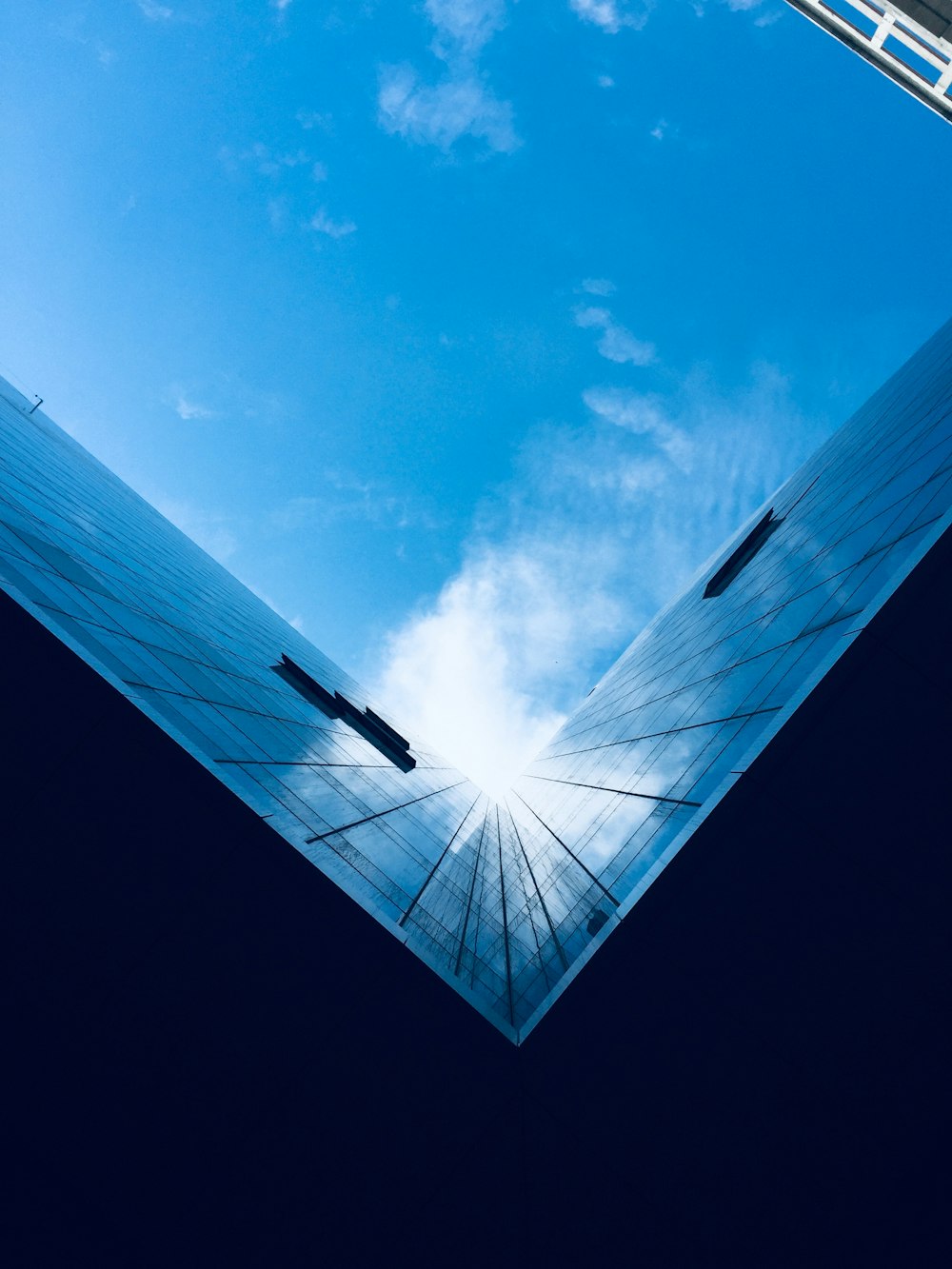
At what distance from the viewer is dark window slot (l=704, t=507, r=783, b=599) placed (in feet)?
92.2

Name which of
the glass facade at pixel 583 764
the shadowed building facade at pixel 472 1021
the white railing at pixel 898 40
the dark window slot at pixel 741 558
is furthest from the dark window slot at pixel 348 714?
the white railing at pixel 898 40

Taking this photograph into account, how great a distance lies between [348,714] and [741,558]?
806 inches

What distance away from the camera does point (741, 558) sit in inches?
1164

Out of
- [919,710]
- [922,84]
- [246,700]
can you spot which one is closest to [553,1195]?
[919,710]

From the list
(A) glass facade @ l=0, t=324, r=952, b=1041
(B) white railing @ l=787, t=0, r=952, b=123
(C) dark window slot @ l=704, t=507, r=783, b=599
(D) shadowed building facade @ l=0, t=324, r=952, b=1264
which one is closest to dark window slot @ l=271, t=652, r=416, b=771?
(A) glass facade @ l=0, t=324, r=952, b=1041

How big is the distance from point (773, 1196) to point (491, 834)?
26938 mm

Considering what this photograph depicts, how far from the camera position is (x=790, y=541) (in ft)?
70.0

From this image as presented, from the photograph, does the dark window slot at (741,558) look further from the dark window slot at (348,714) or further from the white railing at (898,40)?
the white railing at (898,40)

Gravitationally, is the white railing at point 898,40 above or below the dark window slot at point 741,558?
above

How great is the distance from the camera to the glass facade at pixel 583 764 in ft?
27.9

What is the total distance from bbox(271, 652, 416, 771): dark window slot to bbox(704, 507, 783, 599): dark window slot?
16637 mm

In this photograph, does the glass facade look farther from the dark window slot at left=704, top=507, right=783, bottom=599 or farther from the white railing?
the white railing

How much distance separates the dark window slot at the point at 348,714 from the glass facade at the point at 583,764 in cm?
27

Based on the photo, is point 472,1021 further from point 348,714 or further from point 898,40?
point 898,40
